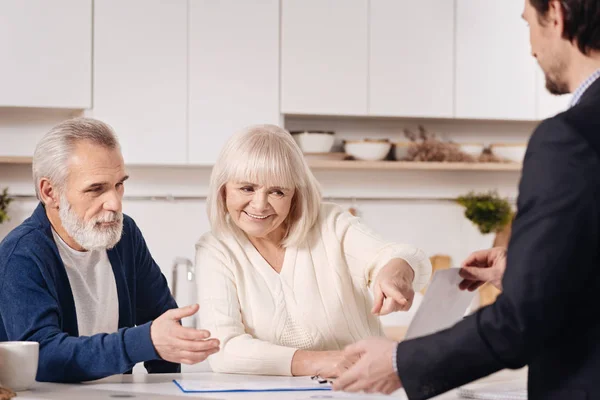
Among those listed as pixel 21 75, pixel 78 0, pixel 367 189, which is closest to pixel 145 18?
pixel 78 0

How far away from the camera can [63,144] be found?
201 cm

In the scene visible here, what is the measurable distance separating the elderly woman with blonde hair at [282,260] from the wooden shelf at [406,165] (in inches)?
61.7

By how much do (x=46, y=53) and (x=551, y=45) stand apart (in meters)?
2.73

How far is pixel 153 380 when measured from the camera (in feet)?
5.97

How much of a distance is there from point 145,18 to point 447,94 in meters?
1.45

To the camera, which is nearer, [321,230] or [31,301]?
[31,301]

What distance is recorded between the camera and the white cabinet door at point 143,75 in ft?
11.6

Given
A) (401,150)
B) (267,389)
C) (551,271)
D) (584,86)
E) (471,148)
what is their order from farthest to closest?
(471,148) → (401,150) → (267,389) → (584,86) → (551,271)

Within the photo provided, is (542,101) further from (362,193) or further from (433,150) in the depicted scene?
(362,193)

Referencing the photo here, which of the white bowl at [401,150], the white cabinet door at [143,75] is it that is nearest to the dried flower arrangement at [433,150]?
the white bowl at [401,150]

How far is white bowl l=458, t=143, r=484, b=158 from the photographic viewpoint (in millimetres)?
4117

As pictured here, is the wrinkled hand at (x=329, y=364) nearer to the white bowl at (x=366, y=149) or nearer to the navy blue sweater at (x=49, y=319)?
the navy blue sweater at (x=49, y=319)

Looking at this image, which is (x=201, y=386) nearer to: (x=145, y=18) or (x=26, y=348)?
(x=26, y=348)

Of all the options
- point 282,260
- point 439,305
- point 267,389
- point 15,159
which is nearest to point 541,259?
point 439,305
